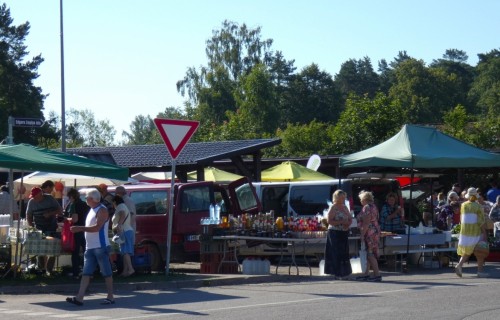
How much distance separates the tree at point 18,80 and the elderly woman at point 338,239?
41.2 metres

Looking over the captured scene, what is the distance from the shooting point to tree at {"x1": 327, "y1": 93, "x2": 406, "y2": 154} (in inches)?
1874

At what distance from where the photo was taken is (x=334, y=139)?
50812mm

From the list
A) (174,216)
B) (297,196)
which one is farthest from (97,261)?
(297,196)

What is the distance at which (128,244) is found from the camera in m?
17.5

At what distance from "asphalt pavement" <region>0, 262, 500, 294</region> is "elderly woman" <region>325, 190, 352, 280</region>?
0.49 metres

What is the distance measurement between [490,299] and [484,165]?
770 centimetres

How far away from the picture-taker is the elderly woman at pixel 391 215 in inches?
826

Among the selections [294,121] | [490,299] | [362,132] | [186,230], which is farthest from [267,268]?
[294,121]

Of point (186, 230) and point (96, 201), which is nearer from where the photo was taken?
point (96, 201)

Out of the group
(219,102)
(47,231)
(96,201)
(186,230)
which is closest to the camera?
(96,201)

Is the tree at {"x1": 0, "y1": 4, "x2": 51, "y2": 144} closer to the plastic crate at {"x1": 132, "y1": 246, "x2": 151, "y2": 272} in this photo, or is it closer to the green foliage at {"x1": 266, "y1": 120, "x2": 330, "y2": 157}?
the green foliage at {"x1": 266, "y1": 120, "x2": 330, "y2": 157}

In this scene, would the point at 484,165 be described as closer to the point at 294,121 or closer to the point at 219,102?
the point at 219,102

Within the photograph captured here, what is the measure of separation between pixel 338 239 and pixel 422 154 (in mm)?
3981

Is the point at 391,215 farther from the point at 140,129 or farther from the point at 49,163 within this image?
the point at 140,129
